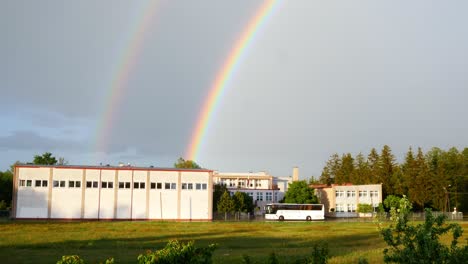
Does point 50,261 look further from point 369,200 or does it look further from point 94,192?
point 369,200

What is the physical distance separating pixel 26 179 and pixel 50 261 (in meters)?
57.8

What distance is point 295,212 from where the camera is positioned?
309ft

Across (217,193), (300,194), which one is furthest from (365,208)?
(217,193)

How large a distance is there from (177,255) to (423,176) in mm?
105878

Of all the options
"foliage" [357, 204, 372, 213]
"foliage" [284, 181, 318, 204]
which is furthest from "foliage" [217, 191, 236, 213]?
"foliage" [357, 204, 372, 213]

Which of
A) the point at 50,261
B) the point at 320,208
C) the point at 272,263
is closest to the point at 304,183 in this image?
the point at 320,208

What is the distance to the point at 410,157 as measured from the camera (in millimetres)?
113812

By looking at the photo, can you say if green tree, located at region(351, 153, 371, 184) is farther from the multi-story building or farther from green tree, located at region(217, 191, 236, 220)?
green tree, located at region(217, 191, 236, 220)

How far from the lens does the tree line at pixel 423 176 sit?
105m

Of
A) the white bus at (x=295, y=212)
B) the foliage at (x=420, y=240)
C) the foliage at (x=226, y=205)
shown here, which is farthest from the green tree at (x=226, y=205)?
the foliage at (x=420, y=240)

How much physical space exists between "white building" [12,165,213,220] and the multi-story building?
133ft

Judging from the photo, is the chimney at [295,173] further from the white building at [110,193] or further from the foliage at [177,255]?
the foliage at [177,255]

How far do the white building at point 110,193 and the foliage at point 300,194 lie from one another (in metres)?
27.7

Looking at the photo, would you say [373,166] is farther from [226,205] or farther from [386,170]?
[226,205]
